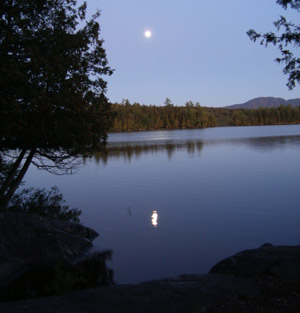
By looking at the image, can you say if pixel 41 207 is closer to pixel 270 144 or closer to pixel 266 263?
pixel 266 263

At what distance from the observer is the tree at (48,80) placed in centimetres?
1006

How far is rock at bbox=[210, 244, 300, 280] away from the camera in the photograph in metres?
6.94

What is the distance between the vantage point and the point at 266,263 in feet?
24.4

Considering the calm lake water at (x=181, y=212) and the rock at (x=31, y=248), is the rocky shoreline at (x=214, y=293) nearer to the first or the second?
the rock at (x=31, y=248)

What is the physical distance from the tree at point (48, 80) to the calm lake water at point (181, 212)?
4.65 metres

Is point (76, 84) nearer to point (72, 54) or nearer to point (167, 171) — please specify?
point (72, 54)

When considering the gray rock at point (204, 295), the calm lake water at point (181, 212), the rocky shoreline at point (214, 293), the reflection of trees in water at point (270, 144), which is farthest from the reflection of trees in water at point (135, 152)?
the gray rock at point (204, 295)

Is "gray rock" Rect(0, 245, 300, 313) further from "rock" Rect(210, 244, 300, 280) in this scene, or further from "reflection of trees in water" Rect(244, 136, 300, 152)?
"reflection of trees in water" Rect(244, 136, 300, 152)

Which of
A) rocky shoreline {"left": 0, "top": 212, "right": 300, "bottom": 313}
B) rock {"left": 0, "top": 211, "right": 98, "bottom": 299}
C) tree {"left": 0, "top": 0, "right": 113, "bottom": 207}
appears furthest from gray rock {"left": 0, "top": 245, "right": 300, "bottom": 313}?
tree {"left": 0, "top": 0, "right": 113, "bottom": 207}

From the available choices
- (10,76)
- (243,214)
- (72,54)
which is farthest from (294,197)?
(10,76)

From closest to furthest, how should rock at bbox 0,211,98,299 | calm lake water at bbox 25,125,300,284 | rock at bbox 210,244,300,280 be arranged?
rock at bbox 210,244,300,280 → rock at bbox 0,211,98,299 → calm lake water at bbox 25,125,300,284

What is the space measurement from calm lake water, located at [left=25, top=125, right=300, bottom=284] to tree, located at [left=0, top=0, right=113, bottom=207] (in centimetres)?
465

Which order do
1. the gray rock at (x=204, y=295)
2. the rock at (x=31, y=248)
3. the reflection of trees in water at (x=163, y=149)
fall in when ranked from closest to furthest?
the gray rock at (x=204, y=295) < the rock at (x=31, y=248) < the reflection of trees in water at (x=163, y=149)

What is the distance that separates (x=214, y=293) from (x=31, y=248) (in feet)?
20.8
